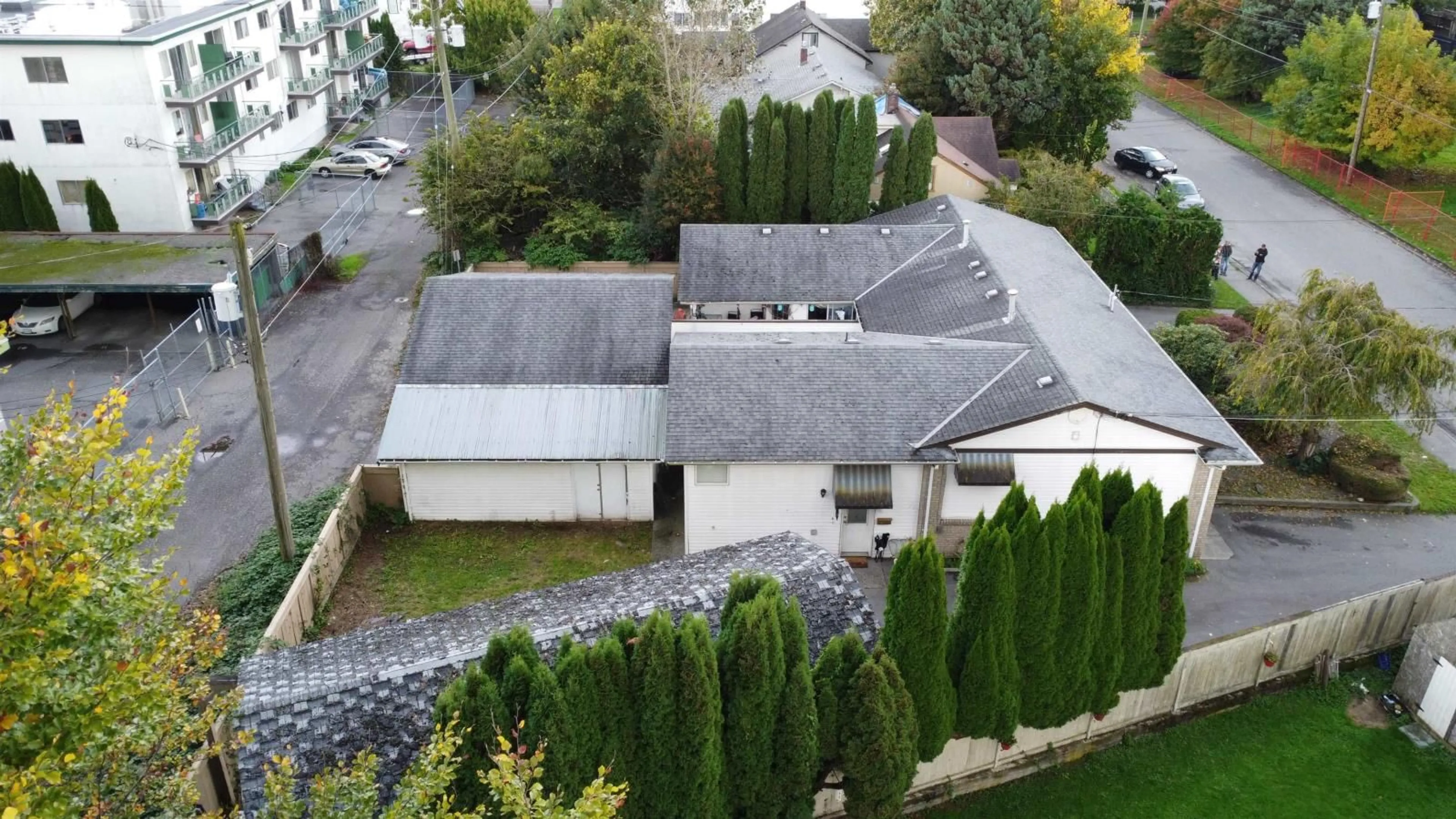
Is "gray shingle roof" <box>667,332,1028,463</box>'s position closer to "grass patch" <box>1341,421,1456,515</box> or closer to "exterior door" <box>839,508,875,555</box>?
"exterior door" <box>839,508,875,555</box>

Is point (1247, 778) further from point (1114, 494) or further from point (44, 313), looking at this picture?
point (44, 313)

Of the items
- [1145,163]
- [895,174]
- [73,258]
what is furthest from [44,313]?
[1145,163]

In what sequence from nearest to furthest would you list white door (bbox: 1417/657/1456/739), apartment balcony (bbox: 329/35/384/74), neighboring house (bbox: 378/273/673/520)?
white door (bbox: 1417/657/1456/739) → neighboring house (bbox: 378/273/673/520) → apartment balcony (bbox: 329/35/384/74)

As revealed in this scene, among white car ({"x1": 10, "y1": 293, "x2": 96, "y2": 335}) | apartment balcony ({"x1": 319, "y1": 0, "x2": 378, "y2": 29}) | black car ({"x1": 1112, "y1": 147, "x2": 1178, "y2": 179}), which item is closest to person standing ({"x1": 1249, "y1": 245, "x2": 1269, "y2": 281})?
black car ({"x1": 1112, "y1": 147, "x2": 1178, "y2": 179})

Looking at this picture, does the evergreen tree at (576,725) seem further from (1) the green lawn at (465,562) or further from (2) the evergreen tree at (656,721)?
(1) the green lawn at (465,562)

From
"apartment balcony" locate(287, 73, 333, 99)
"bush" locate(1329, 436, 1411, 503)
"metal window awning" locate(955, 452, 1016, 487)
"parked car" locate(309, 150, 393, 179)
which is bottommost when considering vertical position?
"bush" locate(1329, 436, 1411, 503)

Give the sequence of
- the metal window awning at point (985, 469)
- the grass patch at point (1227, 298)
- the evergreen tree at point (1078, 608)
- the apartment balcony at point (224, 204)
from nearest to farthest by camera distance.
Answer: the evergreen tree at point (1078, 608) < the metal window awning at point (985, 469) < the grass patch at point (1227, 298) < the apartment balcony at point (224, 204)

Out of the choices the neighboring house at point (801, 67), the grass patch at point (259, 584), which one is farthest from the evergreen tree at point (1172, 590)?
the neighboring house at point (801, 67)
